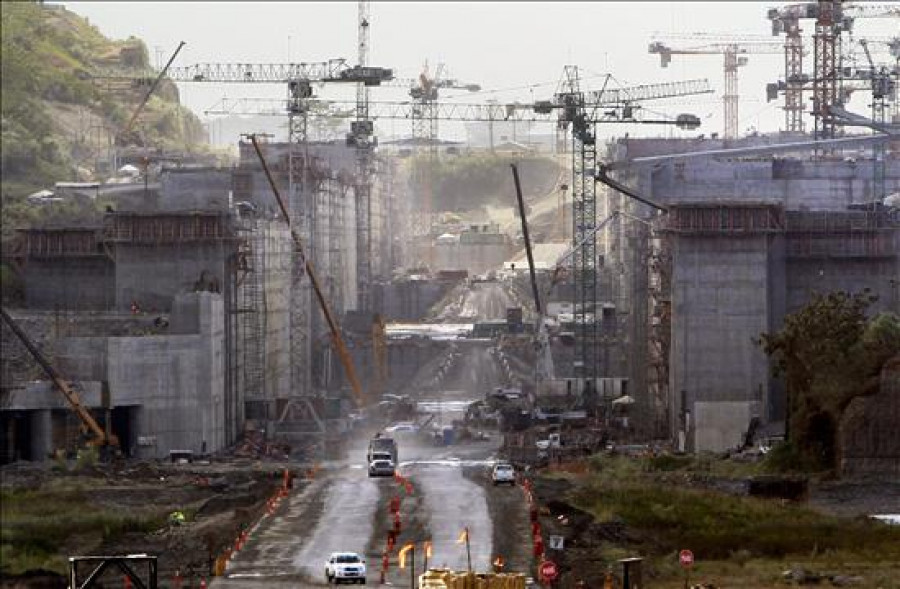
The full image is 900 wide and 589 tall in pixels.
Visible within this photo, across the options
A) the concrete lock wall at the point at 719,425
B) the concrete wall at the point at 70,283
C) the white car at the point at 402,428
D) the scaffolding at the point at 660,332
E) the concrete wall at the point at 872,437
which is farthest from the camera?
the concrete wall at the point at 70,283

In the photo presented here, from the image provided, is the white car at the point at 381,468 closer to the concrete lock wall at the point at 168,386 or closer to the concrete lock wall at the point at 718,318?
the concrete lock wall at the point at 168,386

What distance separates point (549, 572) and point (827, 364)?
49.9 m

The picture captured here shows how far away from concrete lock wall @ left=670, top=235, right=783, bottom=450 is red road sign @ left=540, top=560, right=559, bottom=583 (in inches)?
2514

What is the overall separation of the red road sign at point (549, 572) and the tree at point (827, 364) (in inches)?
1604

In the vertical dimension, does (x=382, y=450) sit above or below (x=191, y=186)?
below

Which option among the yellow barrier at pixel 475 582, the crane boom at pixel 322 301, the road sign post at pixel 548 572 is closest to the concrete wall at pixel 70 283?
the crane boom at pixel 322 301

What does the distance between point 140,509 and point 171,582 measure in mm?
27942

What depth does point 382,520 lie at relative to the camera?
305 ft

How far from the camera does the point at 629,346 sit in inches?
6506

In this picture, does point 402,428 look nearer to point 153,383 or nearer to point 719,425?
point 153,383

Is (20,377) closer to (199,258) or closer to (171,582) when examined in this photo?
(199,258)

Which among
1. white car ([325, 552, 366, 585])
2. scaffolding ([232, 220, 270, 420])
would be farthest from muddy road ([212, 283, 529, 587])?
scaffolding ([232, 220, 270, 420])

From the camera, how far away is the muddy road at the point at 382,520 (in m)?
78.6

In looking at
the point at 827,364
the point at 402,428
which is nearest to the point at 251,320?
the point at 402,428
